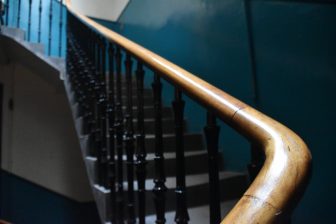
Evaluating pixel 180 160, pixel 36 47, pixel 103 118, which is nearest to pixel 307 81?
pixel 180 160

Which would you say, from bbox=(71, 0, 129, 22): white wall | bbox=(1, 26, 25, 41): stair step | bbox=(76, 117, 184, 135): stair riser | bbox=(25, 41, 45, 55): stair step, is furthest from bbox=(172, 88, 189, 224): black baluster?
bbox=(71, 0, 129, 22): white wall

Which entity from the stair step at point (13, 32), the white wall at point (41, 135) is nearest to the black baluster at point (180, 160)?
the stair step at point (13, 32)

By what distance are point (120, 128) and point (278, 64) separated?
1.06m

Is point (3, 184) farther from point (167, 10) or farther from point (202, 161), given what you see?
point (167, 10)

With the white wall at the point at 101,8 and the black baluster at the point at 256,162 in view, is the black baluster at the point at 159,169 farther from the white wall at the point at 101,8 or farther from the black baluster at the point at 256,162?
the white wall at the point at 101,8

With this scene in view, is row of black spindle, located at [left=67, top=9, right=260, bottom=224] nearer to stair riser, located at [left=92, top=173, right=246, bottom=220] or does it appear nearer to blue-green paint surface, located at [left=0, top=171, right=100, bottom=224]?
stair riser, located at [left=92, top=173, right=246, bottom=220]

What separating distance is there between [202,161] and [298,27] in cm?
109

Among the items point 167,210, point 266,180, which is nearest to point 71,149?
point 167,210

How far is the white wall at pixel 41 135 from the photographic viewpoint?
133 inches

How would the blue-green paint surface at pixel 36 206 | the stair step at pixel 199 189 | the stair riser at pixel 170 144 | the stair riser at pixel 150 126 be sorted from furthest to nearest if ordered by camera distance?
1. the blue-green paint surface at pixel 36 206
2. the stair riser at pixel 150 126
3. the stair riser at pixel 170 144
4. the stair step at pixel 199 189

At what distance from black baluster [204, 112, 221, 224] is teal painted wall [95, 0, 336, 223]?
92cm

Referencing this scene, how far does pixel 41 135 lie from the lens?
137 inches

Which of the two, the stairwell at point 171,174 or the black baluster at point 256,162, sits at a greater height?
the black baluster at point 256,162

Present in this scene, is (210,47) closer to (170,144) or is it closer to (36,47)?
(170,144)
